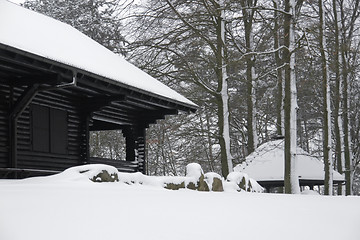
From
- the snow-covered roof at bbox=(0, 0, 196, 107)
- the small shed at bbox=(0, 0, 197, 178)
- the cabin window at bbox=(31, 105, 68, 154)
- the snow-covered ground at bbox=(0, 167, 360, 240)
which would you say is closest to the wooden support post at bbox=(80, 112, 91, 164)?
the small shed at bbox=(0, 0, 197, 178)

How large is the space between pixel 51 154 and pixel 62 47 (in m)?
2.73

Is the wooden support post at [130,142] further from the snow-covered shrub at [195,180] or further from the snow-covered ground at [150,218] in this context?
the snow-covered ground at [150,218]

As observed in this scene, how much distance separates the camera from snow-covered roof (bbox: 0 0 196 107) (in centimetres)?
1131

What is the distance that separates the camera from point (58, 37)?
14.7 meters

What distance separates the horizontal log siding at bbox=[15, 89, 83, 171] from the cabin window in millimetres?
125

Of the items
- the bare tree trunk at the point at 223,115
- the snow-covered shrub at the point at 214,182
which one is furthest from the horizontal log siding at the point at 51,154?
the bare tree trunk at the point at 223,115

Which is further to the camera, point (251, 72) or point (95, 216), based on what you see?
point (251, 72)

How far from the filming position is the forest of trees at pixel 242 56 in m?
17.4

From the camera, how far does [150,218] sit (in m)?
5.66

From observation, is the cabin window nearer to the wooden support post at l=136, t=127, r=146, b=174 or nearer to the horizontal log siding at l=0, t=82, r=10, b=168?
the horizontal log siding at l=0, t=82, r=10, b=168

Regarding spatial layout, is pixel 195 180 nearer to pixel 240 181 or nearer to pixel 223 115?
pixel 240 181

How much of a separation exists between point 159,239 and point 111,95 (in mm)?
10327

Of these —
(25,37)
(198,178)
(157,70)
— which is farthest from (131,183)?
(157,70)

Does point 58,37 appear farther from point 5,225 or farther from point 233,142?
point 233,142
